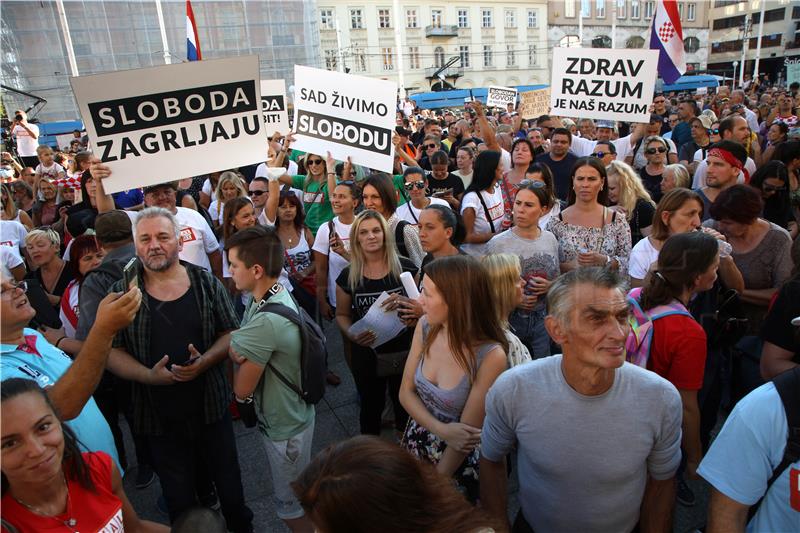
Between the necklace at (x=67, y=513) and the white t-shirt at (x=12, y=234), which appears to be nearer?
Answer: the necklace at (x=67, y=513)

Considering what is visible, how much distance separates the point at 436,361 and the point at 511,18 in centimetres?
6346

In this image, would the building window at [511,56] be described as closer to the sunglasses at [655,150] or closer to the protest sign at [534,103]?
the protest sign at [534,103]

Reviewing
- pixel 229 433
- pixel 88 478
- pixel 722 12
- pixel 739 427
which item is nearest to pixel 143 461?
pixel 229 433

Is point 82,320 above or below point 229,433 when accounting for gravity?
above

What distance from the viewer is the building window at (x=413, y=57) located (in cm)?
5472

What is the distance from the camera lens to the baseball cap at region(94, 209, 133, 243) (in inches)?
123

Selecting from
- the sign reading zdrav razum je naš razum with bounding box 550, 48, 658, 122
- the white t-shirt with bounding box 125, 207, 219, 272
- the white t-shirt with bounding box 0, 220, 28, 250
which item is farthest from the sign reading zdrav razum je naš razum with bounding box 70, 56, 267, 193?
the sign reading zdrav razum je naš razum with bounding box 550, 48, 658, 122

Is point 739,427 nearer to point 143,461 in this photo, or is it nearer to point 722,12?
point 143,461

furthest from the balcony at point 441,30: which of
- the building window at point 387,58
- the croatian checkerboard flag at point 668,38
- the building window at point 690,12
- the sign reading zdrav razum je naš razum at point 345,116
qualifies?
the sign reading zdrav razum je naš razum at point 345,116

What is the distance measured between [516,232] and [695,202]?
1.16 meters

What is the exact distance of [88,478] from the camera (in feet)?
5.55

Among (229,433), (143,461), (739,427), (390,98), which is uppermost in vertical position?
(390,98)

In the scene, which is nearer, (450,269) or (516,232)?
(450,269)

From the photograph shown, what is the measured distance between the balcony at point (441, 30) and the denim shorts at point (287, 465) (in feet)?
190
